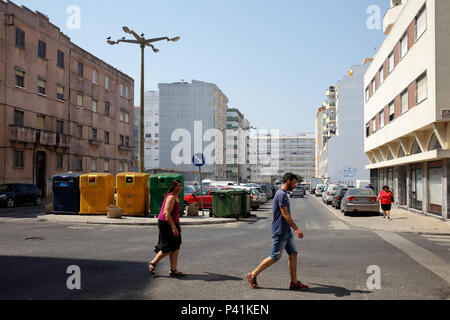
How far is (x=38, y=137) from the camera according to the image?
33.6m

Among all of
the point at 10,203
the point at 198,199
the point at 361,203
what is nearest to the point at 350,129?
the point at 361,203

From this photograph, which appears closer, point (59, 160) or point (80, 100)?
point (59, 160)

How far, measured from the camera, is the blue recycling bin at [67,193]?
18.8m

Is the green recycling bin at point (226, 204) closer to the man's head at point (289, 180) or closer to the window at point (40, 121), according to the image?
the man's head at point (289, 180)

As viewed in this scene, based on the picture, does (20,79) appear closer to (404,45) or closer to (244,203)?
(244,203)

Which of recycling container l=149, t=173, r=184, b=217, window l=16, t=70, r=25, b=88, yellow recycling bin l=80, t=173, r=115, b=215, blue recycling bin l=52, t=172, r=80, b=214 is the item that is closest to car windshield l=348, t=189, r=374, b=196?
recycling container l=149, t=173, r=184, b=217

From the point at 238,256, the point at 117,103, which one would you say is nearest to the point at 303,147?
the point at 117,103

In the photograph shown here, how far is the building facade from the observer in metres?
91.6

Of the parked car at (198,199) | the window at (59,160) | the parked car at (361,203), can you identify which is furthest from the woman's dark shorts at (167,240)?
the window at (59,160)

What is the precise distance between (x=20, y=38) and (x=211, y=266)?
3167 centimetres

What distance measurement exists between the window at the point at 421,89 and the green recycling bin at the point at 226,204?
10.5 m

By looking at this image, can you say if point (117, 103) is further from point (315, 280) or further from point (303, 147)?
point (303, 147)

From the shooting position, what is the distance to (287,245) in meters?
6.56

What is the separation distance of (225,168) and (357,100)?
4614 centimetres
